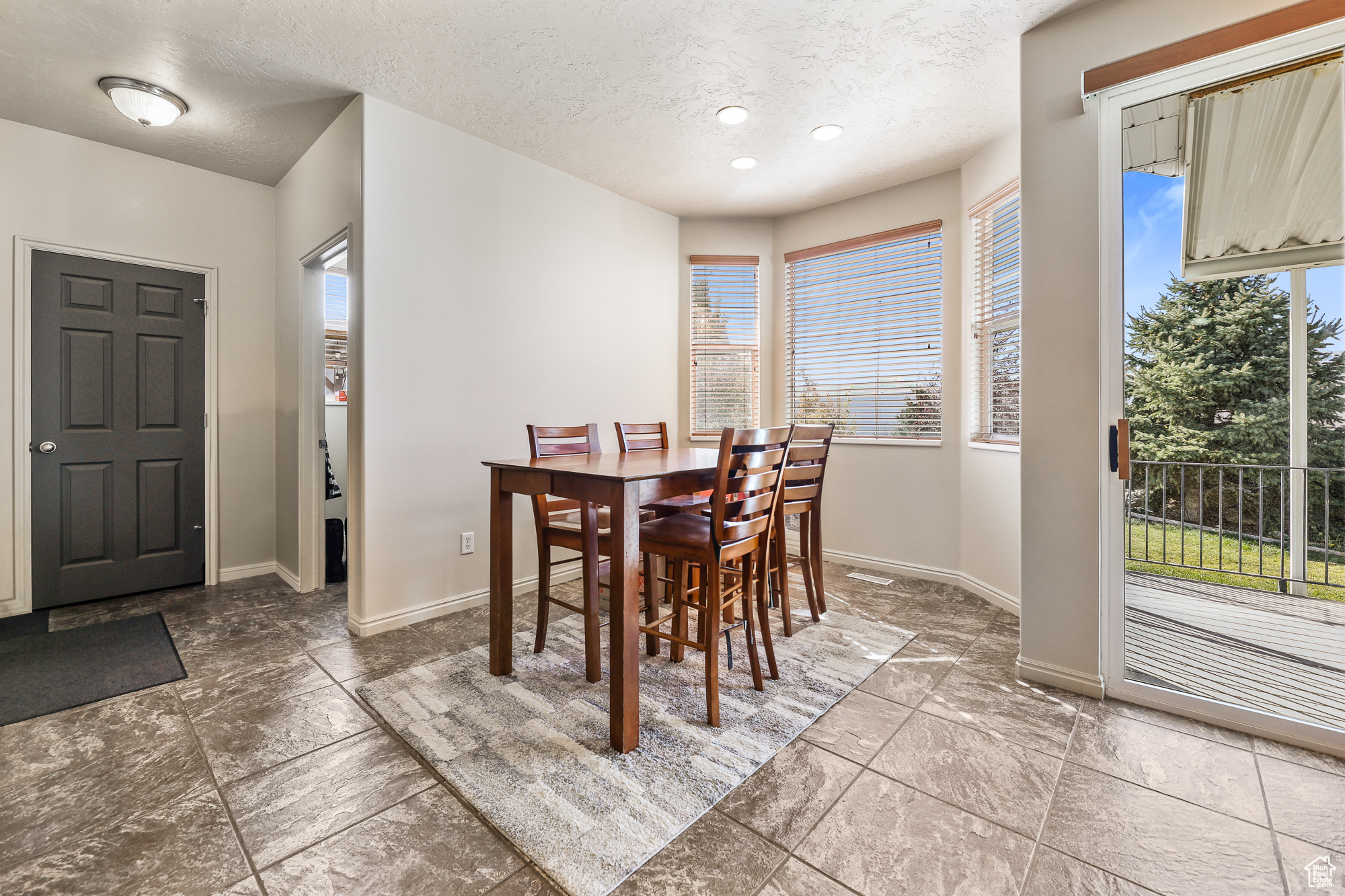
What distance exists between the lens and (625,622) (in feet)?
5.84

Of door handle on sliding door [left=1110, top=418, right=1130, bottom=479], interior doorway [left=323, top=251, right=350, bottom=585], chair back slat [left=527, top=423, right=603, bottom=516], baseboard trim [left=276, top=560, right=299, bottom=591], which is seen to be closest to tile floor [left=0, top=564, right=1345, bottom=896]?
door handle on sliding door [left=1110, top=418, right=1130, bottom=479]

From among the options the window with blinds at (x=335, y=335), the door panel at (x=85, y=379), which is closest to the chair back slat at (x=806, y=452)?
the window with blinds at (x=335, y=335)

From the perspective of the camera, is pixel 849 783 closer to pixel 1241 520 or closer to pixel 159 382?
pixel 1241 520

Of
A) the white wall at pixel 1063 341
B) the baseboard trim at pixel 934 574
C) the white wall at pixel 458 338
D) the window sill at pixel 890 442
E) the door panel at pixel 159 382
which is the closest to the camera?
the white wall at pixel 1063 341

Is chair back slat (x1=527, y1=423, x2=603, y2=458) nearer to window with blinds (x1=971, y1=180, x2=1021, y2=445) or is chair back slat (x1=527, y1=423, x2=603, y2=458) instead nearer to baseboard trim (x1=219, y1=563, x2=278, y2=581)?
window with blinds (x1=971, y1=180, x2=1021, y2=445)

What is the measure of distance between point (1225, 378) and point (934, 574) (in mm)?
2076

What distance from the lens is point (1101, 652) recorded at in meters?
2.11

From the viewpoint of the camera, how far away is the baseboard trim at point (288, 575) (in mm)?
3535

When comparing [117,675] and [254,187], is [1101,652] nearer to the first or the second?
[117,675]

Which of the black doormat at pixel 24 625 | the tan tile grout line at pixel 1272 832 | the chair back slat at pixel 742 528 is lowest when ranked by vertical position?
the tan tile grout line at pixel 1272 832

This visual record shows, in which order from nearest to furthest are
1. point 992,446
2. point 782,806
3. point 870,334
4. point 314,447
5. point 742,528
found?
point 782,806 → point 742,528 → point 992,446 → point 314,447 → point 870,334

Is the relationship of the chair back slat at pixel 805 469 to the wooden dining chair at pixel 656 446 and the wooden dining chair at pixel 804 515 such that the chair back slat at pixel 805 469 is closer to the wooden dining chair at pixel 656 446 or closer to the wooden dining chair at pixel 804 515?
the wooden dining chair at pixel 804 515

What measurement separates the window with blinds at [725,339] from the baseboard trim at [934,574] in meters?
1.22

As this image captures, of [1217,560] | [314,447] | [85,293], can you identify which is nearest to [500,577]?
[314,447]
